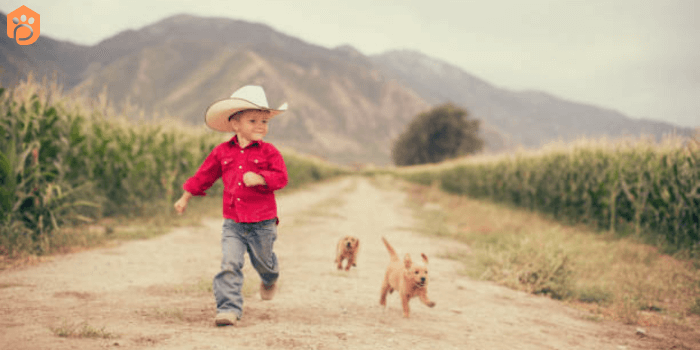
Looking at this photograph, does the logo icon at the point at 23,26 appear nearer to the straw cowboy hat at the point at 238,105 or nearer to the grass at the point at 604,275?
the straw cowboy hat at the point at 238,105

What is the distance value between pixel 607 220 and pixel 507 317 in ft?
22.8

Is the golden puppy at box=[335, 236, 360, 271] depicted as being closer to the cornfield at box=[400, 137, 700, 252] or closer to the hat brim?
the hat brim

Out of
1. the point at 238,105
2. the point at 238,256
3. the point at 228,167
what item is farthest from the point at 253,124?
the point at 238,256

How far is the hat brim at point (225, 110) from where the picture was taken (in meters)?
3.24

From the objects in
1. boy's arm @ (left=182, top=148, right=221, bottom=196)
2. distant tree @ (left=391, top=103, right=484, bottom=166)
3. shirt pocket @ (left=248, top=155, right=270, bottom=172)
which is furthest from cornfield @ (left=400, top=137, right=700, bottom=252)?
distant tree @ (left=391, top=103, right=484, bottom=166)

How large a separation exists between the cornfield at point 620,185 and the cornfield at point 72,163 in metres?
9.89

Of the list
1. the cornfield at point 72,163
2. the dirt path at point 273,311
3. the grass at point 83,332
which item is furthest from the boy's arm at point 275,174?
the cornfield at point 72,163

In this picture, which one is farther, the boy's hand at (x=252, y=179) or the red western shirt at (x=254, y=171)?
the red western shirt at (x=254, y=171)

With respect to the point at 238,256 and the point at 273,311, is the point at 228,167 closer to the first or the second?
the point at 238,256

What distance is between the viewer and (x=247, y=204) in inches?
131

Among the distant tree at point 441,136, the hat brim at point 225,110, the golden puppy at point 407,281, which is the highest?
the distant tree at point 441,136

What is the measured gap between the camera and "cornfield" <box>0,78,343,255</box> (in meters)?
5.72

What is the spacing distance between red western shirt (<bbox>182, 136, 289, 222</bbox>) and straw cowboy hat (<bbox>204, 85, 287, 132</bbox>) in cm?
22

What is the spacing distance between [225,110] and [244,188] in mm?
636
